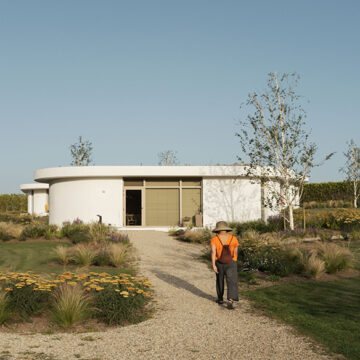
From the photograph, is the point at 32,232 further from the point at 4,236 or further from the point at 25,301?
the point at 25,301

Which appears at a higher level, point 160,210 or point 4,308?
point 160,210

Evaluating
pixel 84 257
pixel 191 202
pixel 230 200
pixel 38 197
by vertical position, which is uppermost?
pixel 38 197

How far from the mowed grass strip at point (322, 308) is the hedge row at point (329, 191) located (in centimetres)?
2722

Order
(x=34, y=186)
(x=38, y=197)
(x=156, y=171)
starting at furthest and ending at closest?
(x=38, y=197), (x=34, y=186), (x=156, y=171)

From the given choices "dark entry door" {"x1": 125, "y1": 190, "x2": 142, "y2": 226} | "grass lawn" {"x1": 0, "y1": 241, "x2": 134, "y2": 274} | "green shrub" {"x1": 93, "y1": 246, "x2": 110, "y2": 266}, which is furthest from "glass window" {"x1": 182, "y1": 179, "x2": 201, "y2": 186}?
"green shrub" {"x1": 93, "y1": 246, "x2": 110, "y2": 266}

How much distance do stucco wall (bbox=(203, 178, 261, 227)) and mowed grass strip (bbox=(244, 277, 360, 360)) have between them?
12262mm

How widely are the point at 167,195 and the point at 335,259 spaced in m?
12.7

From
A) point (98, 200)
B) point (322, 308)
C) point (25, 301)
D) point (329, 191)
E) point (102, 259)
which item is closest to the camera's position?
point (25, 301)

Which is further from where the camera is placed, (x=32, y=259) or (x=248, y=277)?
(x=32, y=259)

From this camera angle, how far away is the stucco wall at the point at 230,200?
68.9 ft

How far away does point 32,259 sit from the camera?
447 inches

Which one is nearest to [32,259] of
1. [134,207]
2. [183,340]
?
[183,340]

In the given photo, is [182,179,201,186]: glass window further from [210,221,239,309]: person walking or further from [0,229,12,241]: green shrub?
[210,221,239,309]: person walking

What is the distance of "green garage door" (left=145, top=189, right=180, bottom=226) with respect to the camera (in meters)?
21.2
